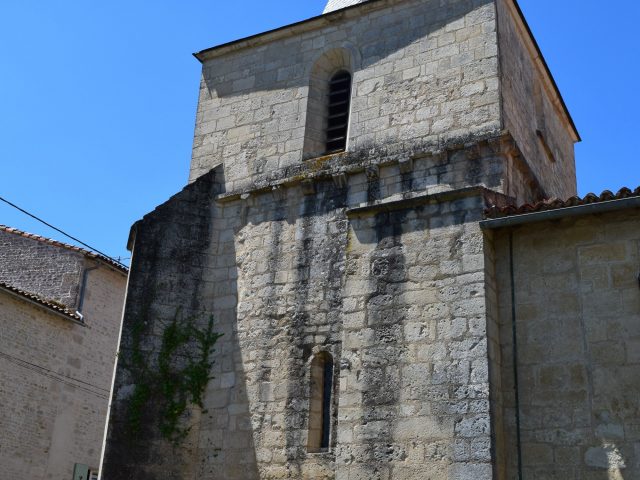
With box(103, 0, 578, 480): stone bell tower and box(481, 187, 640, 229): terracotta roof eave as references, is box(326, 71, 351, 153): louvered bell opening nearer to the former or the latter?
box(103, 0, 578, 480): stone bell tower

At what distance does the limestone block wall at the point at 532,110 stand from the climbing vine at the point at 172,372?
14.0 feet

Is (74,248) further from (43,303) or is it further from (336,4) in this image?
(336,4)

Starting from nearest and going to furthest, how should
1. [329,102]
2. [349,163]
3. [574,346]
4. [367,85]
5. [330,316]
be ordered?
[574,346]
[330,316]
[349,163]
[367,85]
[329,102]

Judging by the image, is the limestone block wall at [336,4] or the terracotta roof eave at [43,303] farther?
the terracotta roof eave at [43,303]

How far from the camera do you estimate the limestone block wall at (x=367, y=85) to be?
905cm

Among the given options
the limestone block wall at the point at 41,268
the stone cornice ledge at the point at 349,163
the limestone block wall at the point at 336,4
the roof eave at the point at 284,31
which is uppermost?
the limestone block wall at the point at 336,4

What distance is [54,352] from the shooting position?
1406 cm

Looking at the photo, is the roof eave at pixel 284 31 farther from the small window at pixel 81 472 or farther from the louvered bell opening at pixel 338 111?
the small window at pixel 81 472

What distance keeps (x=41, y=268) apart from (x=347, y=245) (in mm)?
9274

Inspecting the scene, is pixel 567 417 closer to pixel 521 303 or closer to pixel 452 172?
pixel 521 303

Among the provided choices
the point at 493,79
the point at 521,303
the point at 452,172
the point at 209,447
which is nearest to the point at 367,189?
the point at 452,172

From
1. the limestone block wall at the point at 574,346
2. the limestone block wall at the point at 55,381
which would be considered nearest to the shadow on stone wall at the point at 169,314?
the limestone block wall at the point at 574,346

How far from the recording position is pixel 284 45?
10883 mm

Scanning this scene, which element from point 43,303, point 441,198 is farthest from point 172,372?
point 43,303
